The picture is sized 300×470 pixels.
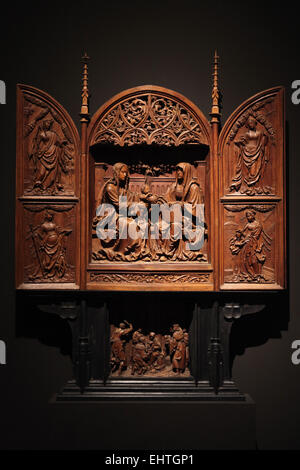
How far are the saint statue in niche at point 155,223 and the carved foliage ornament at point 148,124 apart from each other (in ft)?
0.90

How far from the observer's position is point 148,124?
11.2ft

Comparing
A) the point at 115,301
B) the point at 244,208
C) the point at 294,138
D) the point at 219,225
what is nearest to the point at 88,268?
the point at 115,301

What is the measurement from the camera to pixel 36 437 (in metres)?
3.53

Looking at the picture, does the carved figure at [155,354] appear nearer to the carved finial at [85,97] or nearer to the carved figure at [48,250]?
the carved figure at [48,250]

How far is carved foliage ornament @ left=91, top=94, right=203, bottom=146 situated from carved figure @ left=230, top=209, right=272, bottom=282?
3.10 ft

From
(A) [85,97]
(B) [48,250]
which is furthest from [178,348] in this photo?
(A) [85,97]

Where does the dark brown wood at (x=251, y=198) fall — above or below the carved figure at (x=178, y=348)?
above

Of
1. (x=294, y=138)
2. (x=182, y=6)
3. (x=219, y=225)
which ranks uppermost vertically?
(x=182, y=6)

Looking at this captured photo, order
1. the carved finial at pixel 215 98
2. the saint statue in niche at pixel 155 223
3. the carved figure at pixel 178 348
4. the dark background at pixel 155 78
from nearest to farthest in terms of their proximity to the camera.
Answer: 1. the carved finial at pixel 215 98
2. the saint statue in niche at pixel 155 223
3. the carved figure at pixel 178 348
4. the dark background at pixel 155 78

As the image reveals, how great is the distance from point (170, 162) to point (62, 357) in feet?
7.65

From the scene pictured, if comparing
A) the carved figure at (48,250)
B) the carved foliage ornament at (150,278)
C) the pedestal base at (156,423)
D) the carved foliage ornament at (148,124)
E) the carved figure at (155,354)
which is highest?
the carved foliage ornament at (148,124)

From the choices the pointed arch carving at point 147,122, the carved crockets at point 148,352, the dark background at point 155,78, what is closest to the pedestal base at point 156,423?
the carved crockets at point 148,352

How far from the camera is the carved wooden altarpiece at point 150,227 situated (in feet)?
11.1

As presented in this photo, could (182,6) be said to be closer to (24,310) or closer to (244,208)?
(244,208)
